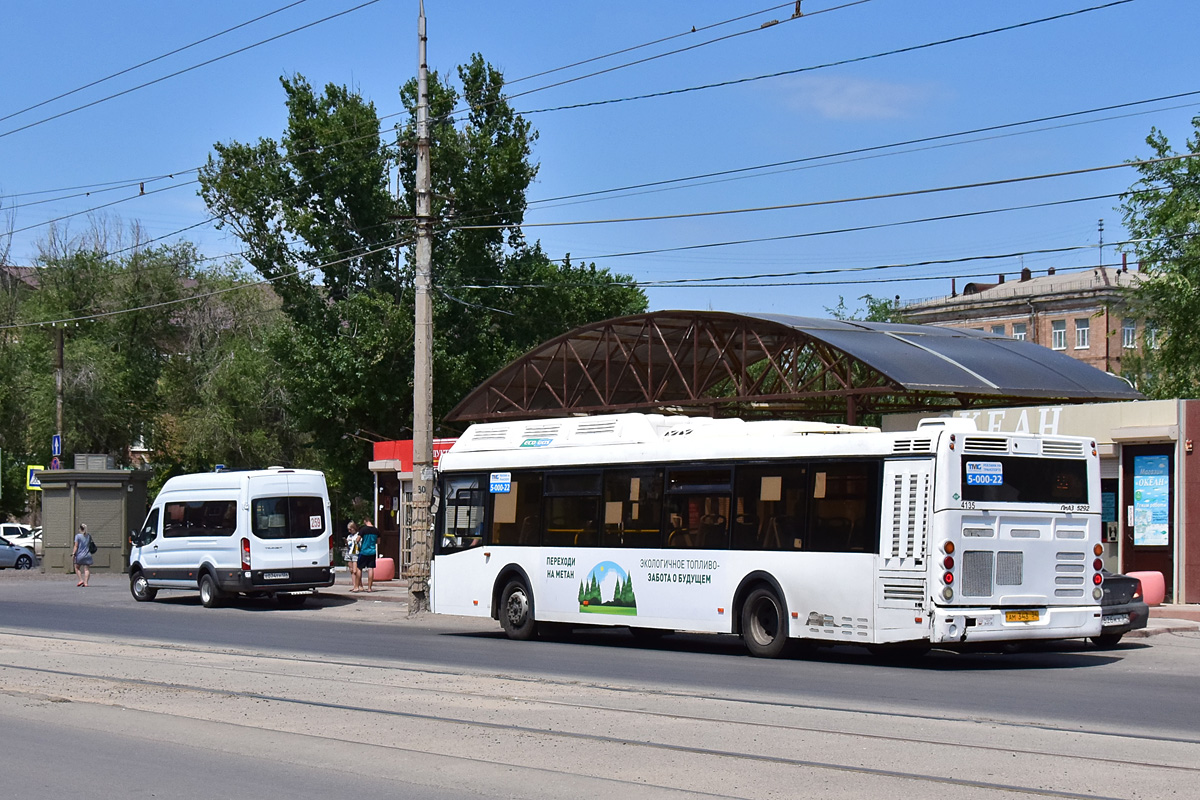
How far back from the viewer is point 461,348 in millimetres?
48812

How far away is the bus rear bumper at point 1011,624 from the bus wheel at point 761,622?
2.18 metres

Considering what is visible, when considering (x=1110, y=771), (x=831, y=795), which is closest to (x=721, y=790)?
(x=831, y=795)

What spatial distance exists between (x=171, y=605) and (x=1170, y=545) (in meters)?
19.9

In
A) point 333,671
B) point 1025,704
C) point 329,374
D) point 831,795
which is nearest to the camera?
point 831,795

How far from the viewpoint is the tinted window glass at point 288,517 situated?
28.8 meters

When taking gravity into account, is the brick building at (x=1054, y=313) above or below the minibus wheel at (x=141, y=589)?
above

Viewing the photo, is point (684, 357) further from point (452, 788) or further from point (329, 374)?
point (452, 788)

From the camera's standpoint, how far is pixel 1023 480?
51.6 ft

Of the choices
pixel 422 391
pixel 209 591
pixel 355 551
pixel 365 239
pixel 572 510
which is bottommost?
pixel 209 591

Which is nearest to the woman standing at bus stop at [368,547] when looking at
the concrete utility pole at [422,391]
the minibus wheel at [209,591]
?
the minibus wheel at [209,591]

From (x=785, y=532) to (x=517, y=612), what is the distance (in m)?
5.16

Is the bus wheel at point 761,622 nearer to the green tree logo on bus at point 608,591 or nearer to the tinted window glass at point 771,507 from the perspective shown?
the tinted window glass at point 771,507

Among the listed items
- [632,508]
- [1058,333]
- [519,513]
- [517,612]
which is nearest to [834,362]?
[519,513]

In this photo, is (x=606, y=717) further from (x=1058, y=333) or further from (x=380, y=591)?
(x=1058, y=333)
